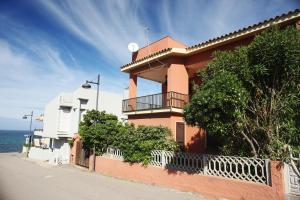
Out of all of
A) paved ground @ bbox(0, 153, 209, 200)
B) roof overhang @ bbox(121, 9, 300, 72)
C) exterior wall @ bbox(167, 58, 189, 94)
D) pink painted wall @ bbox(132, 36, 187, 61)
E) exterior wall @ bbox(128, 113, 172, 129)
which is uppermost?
pink painted wall @ bbox(132, 36, 187, 61)

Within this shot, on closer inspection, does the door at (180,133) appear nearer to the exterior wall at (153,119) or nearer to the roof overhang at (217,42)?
the exterior wall at (153,119)

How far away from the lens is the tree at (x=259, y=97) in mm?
7543

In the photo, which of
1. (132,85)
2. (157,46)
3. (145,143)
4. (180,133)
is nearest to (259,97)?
(145,143)

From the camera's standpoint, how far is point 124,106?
1742cm

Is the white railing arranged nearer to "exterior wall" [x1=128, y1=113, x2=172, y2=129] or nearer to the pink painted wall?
"exterior wall" [x1=128, y1=113, x2=172, y2=129]

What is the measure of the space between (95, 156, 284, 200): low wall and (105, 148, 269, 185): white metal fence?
0.65 feet

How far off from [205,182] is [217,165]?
0.74 metres

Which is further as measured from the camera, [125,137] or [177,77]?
[177,77]

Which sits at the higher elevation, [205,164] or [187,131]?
[187,131]

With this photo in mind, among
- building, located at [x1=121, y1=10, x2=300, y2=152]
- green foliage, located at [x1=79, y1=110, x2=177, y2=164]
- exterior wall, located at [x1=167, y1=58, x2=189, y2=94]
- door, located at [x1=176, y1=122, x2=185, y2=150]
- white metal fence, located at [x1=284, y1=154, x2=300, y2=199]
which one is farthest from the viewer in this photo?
door, located at [x1=176, y1=122, x2=185, y2=150]

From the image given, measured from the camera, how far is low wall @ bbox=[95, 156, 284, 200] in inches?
278

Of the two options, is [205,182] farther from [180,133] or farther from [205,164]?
[180,133]

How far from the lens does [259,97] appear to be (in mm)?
8445

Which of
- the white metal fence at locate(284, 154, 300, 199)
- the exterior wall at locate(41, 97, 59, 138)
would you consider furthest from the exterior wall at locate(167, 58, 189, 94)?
the exterior wall at locate(41, 97, 59, 138)
